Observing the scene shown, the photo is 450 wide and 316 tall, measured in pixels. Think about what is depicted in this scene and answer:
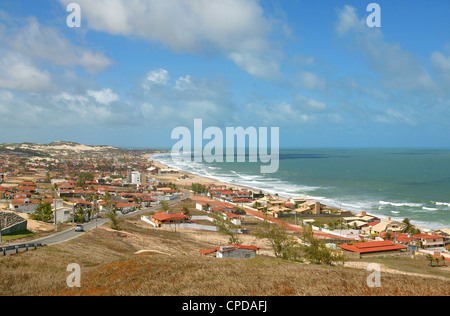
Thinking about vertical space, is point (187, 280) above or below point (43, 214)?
above

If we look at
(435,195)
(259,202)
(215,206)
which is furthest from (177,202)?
(435,195)

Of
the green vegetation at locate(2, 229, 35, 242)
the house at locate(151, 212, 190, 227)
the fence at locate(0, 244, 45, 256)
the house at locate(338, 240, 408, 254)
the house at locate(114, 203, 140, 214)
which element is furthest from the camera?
the house at locate(114, 203, 140, 214)

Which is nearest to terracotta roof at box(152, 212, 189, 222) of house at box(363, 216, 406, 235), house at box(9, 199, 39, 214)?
house at box(9, 199, 39, 214)

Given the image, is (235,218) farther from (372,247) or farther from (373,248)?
(373,248)

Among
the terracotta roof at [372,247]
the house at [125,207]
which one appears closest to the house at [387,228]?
the terracotta roof at [372,247]

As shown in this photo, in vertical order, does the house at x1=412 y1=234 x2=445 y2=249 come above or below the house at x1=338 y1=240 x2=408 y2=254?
below

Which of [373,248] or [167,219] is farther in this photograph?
[167,219]

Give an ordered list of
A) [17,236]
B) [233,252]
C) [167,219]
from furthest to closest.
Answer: [167,219] < [17,236] < [233,252]

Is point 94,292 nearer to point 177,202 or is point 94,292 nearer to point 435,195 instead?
point 177,202

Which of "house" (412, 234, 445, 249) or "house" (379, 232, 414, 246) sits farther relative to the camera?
"house" (379, 232, 414, 246)

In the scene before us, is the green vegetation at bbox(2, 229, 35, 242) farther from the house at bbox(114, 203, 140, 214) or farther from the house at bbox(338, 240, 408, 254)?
the house at bbox(338, 240, 408, 254)

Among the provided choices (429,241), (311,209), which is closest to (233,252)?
(429,241)
